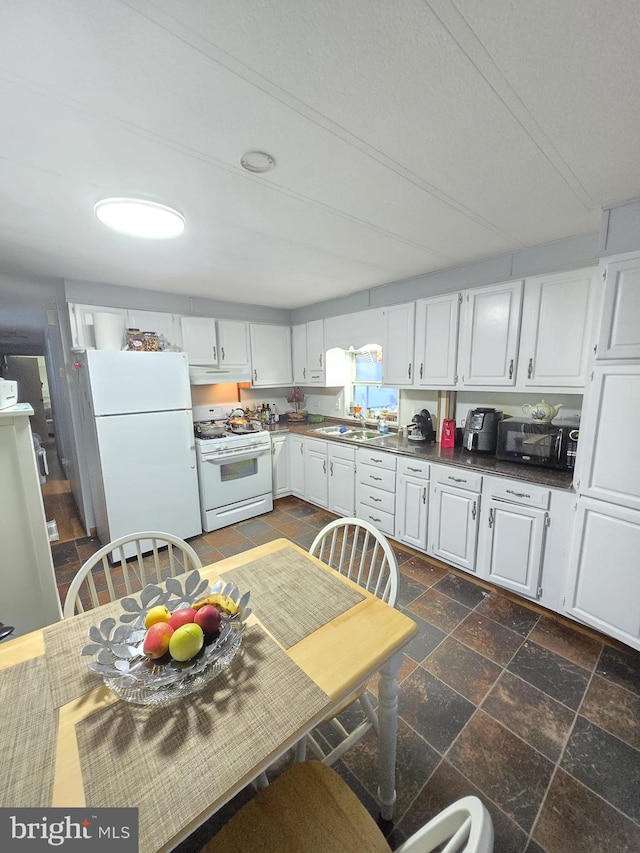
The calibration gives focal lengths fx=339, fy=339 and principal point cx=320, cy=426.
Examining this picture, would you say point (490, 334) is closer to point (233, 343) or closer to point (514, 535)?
point (514, 535)

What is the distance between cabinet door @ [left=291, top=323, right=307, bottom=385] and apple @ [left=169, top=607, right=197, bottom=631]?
344 centimetres

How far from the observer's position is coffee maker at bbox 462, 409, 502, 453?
8.61 ft

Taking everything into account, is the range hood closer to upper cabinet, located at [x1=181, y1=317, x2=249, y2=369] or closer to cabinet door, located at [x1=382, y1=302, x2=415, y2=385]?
upper cabinet, located at [x1=181, y1=317, x2=249, y2=369]

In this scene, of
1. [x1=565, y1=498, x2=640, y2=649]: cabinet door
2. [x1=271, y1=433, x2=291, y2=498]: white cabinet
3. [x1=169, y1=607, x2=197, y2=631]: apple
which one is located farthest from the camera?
[x1=271, y1=433, x2=291, y2=498]: white cabinet

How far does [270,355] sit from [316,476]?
5.13 ft

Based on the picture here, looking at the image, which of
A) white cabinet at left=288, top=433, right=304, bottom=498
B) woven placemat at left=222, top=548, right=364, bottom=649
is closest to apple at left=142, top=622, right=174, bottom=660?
woven placemat at left=222, top=548, right=364, bottom=649

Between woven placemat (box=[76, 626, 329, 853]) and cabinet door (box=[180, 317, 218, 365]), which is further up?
cabinet door (box=[180, 317, 218, 365])

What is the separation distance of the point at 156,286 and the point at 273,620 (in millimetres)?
3036

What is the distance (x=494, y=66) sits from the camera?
0.91 meters

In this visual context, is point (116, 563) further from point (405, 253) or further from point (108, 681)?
point (405, 253)

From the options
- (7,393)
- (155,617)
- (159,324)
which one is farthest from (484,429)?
(159,324)

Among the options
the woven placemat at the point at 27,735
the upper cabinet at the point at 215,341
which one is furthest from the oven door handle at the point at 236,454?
the woven placemat at the point at 27,735

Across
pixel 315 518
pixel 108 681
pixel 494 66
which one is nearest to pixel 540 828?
pixel 108 681

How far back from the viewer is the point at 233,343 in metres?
3.78
